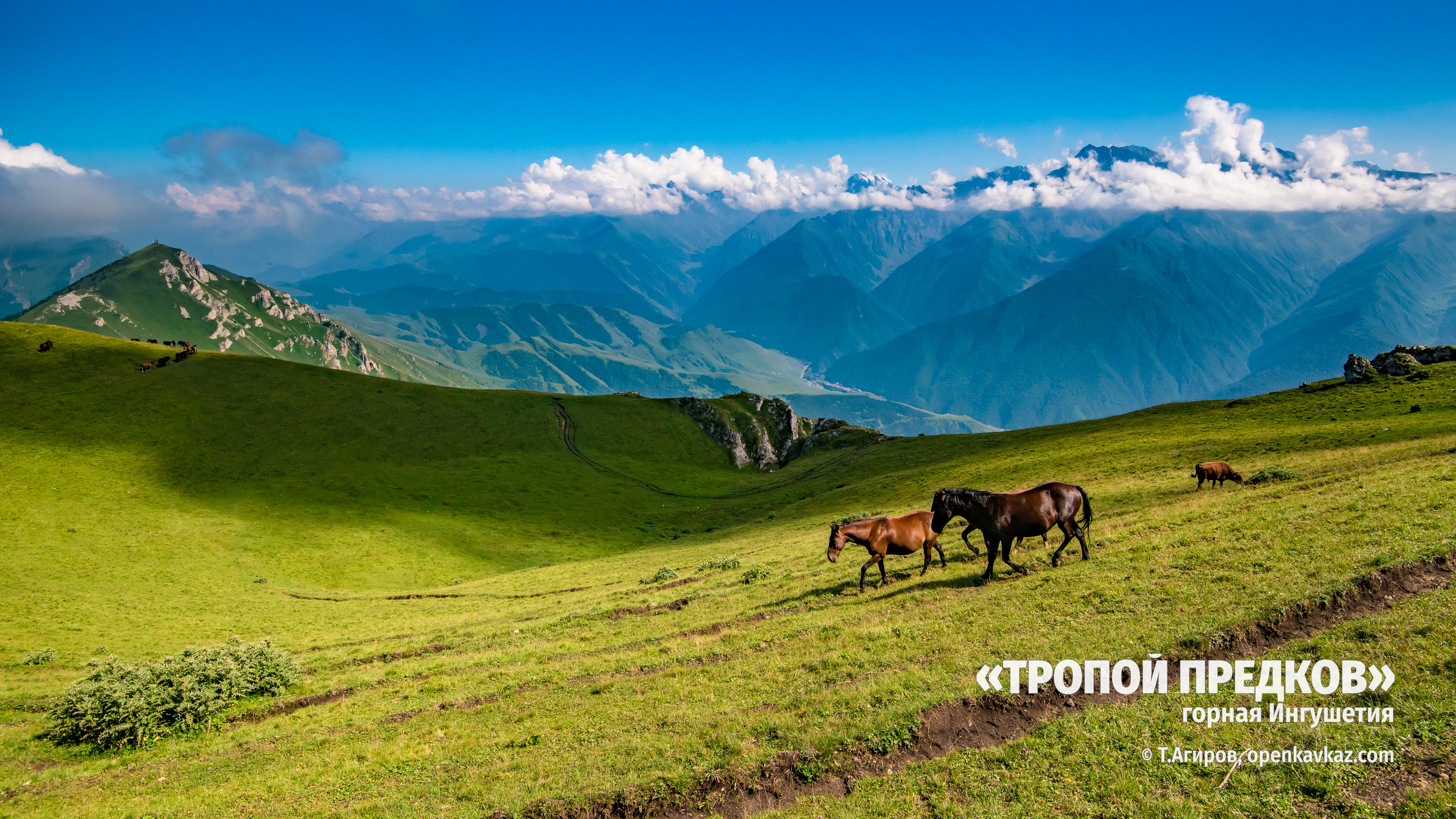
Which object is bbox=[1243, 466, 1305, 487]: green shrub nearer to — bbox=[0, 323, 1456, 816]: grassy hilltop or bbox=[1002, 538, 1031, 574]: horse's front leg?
bbox=[0, 323, 1456, 816]: grassy hilltop

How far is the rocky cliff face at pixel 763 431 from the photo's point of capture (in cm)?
11806

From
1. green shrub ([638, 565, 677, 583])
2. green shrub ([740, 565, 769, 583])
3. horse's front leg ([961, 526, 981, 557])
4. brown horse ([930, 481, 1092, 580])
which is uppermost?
brown horse ([930, 481, 1092, 580])

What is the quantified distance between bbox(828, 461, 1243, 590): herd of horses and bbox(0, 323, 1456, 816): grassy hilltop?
117cm

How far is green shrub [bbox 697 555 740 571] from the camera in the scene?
3709cm

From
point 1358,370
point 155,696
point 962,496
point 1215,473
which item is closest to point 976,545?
point 962,496

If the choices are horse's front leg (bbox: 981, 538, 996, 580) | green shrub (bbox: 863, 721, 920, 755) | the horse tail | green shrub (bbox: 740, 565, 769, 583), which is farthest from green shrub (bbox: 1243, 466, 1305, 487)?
green shrub (bbox: 863, 721, 920, 755)

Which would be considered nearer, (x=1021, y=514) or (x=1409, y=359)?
(x=1021, y=514)

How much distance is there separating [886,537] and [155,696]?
25.5m

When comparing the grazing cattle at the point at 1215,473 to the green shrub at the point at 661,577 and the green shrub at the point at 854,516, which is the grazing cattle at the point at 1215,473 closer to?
the green shrub at the point at 854,516

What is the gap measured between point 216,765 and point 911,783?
19.0 metres

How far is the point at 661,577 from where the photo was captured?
37.8m

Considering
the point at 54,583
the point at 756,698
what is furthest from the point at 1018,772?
the point at 54,583

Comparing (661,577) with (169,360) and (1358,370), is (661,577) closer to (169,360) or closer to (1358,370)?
(1358,370)

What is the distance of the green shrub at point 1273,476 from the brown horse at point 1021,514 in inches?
671
